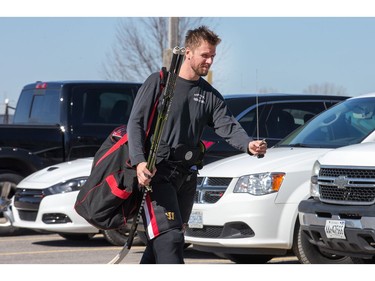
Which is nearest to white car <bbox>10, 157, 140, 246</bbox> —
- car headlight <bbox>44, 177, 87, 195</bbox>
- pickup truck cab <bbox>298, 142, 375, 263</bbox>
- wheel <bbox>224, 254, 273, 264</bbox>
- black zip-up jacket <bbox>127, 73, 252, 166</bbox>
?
car headlight <bbox>44, 177, 87, 195</bbox>

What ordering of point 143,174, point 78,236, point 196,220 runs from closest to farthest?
point 143,174 → point 196,220 → point 78,236

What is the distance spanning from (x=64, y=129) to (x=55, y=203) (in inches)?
76.5

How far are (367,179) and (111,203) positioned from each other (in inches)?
101

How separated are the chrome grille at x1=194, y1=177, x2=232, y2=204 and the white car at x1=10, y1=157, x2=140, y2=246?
1928 millimetres

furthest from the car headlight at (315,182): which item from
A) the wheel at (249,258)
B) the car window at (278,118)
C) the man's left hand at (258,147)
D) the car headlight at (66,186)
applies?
the car headlight at (66,186)

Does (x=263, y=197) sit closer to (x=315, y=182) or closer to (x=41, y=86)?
(x=315, y=182)

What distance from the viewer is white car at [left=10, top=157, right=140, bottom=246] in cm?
1173

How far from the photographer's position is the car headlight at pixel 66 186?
1185 centimetres

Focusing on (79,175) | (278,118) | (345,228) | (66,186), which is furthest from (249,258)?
(66,186)

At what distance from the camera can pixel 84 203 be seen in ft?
21.1

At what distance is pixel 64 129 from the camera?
13.7m

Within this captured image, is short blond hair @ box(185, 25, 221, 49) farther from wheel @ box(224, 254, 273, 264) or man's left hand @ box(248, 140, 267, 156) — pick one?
wheel @ box(224, 254, 273, 264)

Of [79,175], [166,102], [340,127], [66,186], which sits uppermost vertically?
[166,102]
